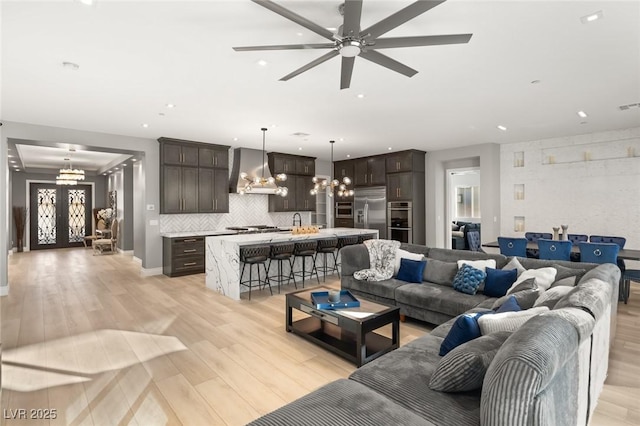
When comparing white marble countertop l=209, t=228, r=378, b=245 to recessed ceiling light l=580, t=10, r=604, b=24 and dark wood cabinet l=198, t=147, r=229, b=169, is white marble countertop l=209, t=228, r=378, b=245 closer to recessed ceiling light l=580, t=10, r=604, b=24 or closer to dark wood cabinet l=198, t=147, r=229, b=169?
dark wood cabinet l=198, t=147, r=229, b=169

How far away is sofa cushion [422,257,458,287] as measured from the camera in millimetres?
4055

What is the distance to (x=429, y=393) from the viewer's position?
5.67 ft

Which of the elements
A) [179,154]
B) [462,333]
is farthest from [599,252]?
[179,154]

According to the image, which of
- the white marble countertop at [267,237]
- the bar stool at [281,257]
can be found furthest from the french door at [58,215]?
the bar stool at [281,257]

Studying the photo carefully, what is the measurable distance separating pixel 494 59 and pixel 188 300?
509 cm

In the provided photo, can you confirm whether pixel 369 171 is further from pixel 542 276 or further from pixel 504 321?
pixel 504 321

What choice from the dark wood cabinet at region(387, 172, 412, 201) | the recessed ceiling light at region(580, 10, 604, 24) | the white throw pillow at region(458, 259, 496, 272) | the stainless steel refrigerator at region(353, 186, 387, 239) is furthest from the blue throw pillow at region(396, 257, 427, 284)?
the stainless steel refrigerator at region(353, 186, 387, 239)

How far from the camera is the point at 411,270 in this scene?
4.30 metres

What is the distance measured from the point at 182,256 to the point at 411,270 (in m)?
4.73

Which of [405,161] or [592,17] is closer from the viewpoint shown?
[592,17]

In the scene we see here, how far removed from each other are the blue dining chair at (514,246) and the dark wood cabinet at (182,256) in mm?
5840

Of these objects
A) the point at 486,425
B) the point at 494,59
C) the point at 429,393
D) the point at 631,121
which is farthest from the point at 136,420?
the point at 631,121

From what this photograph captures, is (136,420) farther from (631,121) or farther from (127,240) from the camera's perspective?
(127,240)

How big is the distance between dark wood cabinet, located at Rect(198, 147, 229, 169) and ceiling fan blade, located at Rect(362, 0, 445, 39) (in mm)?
5960
